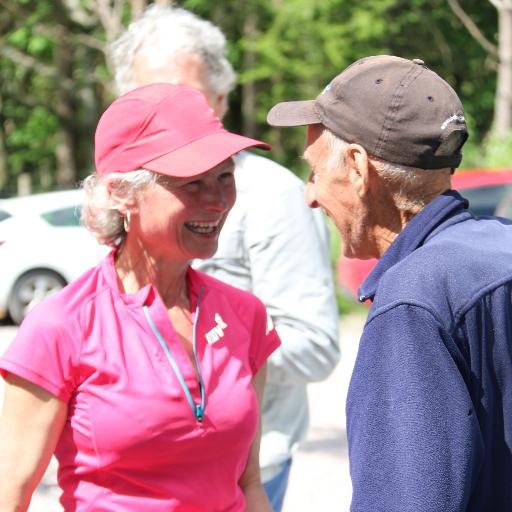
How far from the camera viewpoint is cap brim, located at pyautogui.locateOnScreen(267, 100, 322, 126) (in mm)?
2236

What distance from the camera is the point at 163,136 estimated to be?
250cm

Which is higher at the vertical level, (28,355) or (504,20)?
(28,355)

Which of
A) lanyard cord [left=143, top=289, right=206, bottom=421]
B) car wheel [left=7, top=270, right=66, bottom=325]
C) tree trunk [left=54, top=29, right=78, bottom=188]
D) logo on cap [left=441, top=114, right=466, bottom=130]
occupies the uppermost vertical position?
logo on cap [left=441, top=114, right=466, bottom=130]

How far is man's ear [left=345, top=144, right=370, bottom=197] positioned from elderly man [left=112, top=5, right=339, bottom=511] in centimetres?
102

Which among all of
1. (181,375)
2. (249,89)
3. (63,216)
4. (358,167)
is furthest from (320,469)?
(249,89)

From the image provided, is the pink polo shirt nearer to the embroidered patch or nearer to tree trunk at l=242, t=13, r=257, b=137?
the embroidered patch

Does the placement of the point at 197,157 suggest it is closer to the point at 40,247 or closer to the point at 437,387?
the point at 437,387

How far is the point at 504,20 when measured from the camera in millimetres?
15016

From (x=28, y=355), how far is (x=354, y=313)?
10119mm

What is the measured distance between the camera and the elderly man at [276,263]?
10.3 feet

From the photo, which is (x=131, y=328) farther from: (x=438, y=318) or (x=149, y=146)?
(x=438, y=318)

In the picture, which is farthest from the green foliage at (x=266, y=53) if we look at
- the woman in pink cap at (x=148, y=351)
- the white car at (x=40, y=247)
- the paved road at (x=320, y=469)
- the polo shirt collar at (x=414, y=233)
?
the polo shirt collar at (x=414, y=233)

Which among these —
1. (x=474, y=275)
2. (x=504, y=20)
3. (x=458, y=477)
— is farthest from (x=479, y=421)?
(x=504, y=20)

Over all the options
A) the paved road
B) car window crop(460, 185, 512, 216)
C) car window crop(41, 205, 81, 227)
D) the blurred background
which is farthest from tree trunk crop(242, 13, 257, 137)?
car window crop(41, 205, 81, 227)
